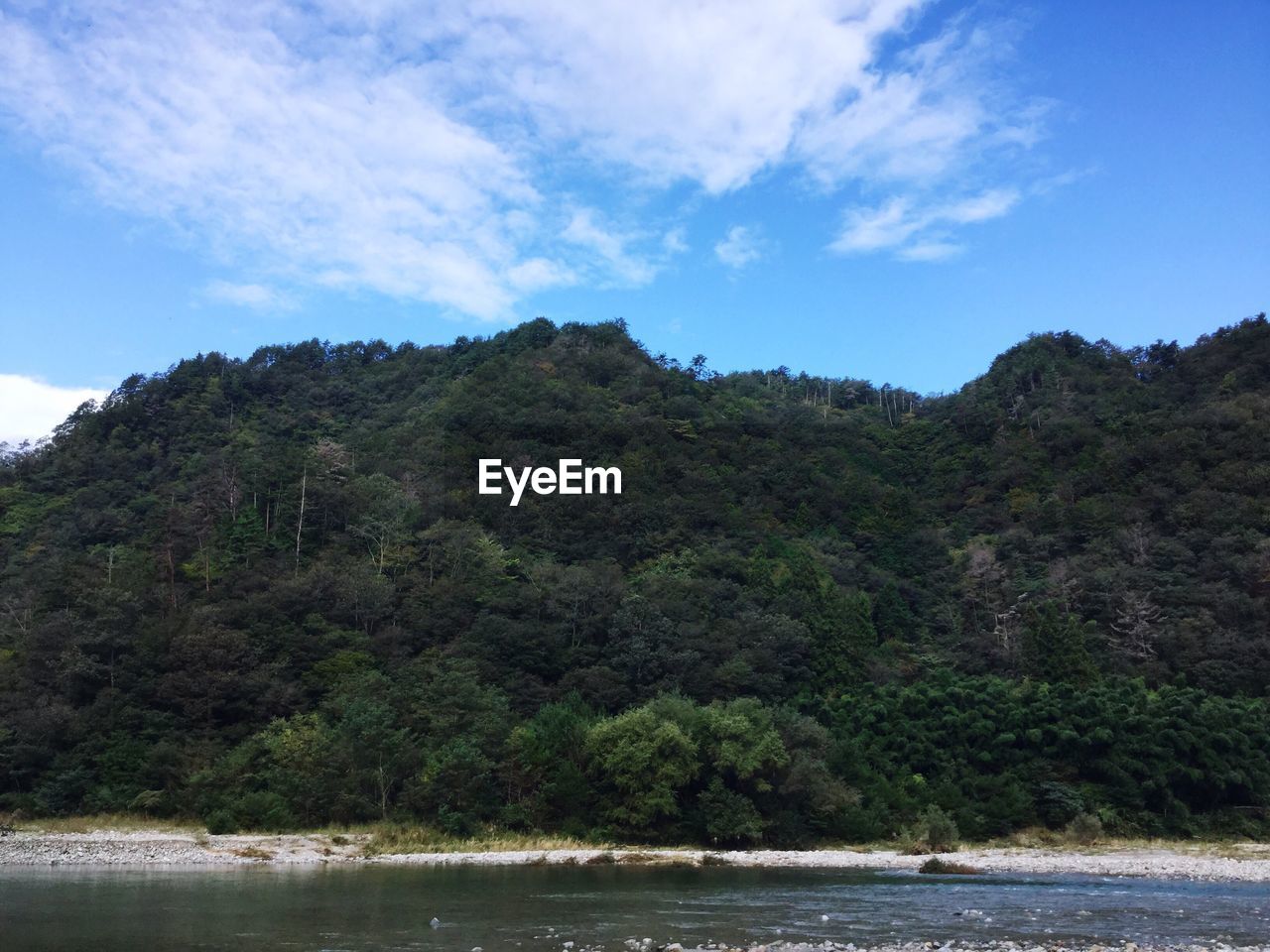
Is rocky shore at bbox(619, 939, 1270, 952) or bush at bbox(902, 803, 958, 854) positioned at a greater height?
rocky shore at bbox(619, 939, 1270, 952)

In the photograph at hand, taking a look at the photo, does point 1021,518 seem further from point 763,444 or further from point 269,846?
point 269,846

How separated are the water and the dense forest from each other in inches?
428

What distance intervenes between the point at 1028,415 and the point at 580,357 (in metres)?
45.1

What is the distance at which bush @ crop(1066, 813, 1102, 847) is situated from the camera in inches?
1713

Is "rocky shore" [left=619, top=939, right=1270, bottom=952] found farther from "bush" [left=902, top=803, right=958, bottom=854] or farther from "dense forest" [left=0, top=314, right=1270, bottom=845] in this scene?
"bush" [left=902, top=803, right=958, bottom=854]

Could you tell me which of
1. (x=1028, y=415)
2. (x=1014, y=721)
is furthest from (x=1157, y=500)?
(x=1014, y=721)

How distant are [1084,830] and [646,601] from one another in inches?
1000

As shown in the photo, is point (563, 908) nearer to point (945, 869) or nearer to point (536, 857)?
point (536, 857)

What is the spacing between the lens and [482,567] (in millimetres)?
66312

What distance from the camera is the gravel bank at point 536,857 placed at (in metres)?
33.9

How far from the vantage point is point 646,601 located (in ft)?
195

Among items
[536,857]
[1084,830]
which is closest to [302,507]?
[536,857]

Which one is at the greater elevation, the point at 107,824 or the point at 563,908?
the point at 563,908

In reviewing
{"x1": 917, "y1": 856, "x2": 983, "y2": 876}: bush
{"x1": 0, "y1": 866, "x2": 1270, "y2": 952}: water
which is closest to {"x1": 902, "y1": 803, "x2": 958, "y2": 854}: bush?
{"x1": 917, "y1": 856, "x2": 983, "y2": 876}: bush
